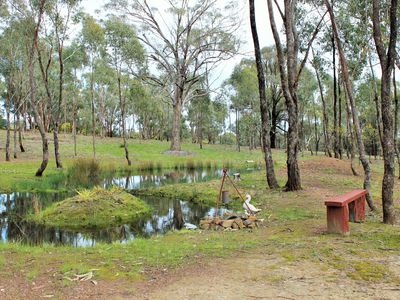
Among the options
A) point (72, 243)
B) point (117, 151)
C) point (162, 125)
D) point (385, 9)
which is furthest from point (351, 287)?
point (162, 125)

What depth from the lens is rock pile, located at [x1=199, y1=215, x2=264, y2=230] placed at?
928cm

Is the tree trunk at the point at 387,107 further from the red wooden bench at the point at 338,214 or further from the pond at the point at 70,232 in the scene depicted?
the pond at the point at 70,232

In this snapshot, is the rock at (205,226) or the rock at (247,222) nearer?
the rock at (247,222)

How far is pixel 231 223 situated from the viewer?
940 cm

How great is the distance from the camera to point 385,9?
57.9ft

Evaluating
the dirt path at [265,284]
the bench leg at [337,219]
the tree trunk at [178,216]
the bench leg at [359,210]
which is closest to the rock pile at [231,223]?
the tree trunk at [178,216]

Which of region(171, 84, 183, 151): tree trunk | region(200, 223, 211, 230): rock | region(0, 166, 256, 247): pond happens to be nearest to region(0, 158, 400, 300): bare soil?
region(200, 223, 211, 230): rock

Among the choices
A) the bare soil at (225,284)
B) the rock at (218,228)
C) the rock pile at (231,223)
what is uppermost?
the bare soil at (225,284)

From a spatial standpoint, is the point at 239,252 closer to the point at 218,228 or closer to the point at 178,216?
the point at 218,228

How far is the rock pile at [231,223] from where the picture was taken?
9.28 m

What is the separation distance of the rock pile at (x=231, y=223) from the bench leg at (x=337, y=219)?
201 cm

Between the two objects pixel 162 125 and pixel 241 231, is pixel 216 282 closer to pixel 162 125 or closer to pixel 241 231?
pixel 241 231

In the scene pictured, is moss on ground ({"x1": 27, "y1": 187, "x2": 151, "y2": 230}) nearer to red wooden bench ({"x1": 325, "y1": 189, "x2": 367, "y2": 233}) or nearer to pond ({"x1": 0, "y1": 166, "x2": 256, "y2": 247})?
pond ({"x1": 0, "y1": 166, "x2": 256, "y2": 247})

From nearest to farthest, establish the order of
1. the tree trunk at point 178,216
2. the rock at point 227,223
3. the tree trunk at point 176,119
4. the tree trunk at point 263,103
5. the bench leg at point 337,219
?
the bench leg at point 337,219 < the rock at point 227,223 < the tree trunk at point 178,216 < the tree trunk at point 263,103 < the tree trunk at point 176,119
